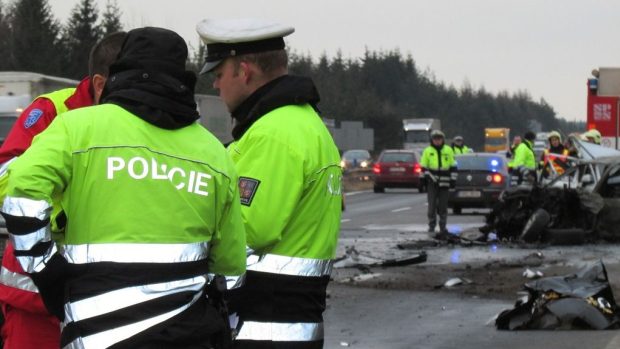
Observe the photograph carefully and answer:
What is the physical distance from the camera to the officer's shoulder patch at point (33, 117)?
4790 millimetres

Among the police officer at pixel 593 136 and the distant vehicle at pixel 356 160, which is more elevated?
the police officer at pixel 593 136

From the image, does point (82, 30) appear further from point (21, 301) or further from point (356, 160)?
point (21, 301)

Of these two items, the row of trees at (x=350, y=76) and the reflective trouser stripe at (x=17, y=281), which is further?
the row of trees at (x=350, y=76)

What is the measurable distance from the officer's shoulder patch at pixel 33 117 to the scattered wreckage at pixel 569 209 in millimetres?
14774

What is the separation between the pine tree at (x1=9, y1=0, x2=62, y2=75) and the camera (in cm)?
6650

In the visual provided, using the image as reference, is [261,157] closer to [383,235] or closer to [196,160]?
[196,160]

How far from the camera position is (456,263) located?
54.0 feet

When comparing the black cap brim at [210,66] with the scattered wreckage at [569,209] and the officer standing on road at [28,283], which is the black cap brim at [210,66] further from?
the scattered wreckage at [569,209]

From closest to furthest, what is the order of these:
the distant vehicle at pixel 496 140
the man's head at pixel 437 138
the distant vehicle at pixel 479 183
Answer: the man's head at pixel 437 138
the distant vehicle at pixel 479 183
the distant vehicle at pixel 496 140

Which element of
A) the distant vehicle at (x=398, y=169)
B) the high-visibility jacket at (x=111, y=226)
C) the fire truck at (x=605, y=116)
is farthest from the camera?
the distant vehicle at (x=398, y=169)

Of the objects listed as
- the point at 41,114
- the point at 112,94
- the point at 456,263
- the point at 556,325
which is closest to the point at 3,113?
the point at 456,263

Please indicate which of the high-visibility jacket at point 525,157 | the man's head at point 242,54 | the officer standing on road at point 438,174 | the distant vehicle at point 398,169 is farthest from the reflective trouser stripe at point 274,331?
the distant vehicle at point 398,169

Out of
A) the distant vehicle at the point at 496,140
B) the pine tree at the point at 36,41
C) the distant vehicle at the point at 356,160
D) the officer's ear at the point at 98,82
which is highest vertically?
the pine tree at the point at 36,41

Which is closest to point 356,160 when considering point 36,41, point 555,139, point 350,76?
point 36,41
